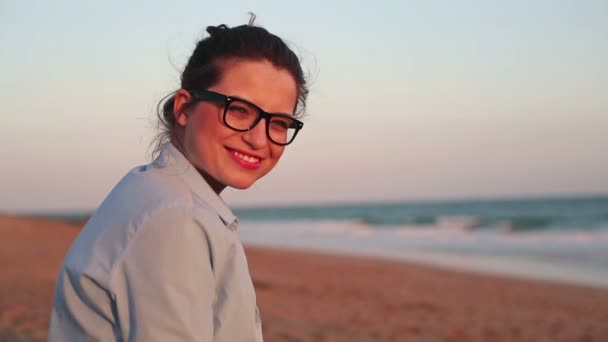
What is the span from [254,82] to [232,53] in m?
0.09

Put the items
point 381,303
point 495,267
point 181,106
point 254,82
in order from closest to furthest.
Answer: point 254,82
point 181,106
point 381,303
point 495,267

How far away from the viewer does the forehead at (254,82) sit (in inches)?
58.9

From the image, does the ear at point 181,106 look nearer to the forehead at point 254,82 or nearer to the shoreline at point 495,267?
the forehead at point 254,82

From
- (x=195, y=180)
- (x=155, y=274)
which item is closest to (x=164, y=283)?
(x=155, y=274)

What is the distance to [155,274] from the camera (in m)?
1.15

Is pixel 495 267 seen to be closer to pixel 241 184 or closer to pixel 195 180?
pixel 241 184

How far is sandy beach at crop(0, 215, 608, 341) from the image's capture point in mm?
6789

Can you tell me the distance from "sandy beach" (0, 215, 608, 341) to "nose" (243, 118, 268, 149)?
13.6 ft

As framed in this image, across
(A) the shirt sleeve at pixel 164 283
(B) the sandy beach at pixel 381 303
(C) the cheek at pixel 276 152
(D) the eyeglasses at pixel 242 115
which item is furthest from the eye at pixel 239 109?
(B) the sandy beach at pixel 381 303

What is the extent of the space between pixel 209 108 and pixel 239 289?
1.54 feet

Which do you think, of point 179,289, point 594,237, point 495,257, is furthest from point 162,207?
point 594,237

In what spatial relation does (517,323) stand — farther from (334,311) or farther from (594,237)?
(594,237)

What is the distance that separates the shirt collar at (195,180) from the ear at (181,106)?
0.14 metres

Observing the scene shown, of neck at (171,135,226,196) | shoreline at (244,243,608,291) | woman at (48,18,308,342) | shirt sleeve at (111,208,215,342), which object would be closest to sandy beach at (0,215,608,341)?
shoreline at (244,243,608,291)
